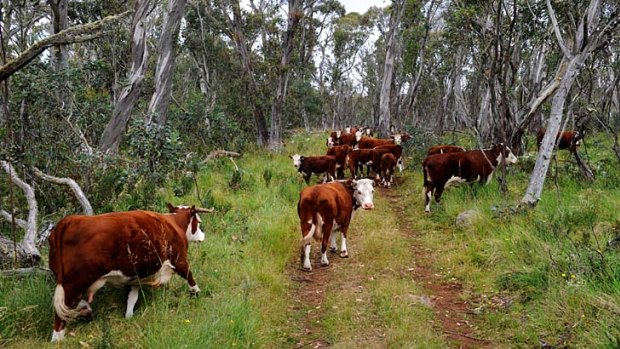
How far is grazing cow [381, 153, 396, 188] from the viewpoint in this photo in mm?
14141

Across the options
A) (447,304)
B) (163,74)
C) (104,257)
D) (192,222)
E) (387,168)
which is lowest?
(447,304)

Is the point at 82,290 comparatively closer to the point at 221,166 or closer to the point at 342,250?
the point at 342,250

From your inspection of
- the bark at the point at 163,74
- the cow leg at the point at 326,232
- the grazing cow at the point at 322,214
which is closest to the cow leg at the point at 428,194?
the grazing cow at the point at 322,214

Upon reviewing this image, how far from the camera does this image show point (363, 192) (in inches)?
326

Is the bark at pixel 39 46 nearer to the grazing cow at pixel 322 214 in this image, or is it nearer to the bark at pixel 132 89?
the grazing cow at pixel 322 214

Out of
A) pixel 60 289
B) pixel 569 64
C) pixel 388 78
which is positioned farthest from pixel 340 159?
pixel 60 289

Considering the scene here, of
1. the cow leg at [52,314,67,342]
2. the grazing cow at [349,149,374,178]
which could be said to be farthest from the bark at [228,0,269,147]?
the cow leg at [52,314,67,342]

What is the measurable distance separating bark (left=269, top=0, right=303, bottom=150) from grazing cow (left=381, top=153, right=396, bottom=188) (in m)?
5.13

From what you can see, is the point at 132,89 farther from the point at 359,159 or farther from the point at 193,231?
the point at 359,159

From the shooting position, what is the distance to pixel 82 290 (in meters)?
4.34

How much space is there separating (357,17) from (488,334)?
127 ft

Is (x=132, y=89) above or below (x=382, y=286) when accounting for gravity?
above

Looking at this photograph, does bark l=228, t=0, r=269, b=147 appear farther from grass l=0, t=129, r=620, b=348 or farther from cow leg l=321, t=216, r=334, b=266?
cow leg l=321, t=216, r=334, b=266

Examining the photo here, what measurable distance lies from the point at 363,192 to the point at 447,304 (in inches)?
106
